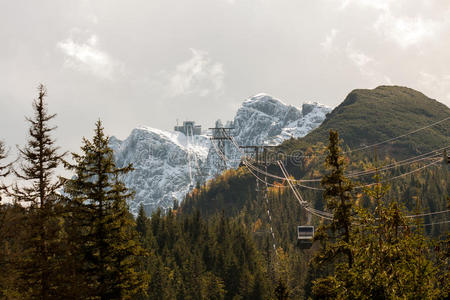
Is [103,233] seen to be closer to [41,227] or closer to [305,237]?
[41,227]

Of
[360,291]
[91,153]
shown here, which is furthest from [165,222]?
[360,291]

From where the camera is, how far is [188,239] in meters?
155

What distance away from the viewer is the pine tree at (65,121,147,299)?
109ft

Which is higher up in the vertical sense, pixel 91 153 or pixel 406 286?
pixel 91 153

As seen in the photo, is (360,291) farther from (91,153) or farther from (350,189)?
(91,153)

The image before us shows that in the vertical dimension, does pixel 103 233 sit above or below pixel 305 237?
above

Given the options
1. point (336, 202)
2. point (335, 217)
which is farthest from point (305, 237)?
point (335, 217)

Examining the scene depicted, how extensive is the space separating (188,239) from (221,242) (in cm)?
976

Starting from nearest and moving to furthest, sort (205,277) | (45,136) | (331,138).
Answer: (45,136) < (331,138) < (205,277)

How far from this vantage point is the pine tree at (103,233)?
33.4 metres

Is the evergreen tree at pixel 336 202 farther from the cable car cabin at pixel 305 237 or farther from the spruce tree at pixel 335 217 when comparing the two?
the cable car cabin at pixel 305 237

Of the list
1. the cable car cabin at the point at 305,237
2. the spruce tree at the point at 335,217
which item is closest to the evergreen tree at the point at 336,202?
the spruce tree at the point at 335,217

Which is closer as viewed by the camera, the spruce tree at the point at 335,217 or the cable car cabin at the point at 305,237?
the spruce tree at the point at 335,217

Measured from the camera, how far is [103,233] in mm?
34000
